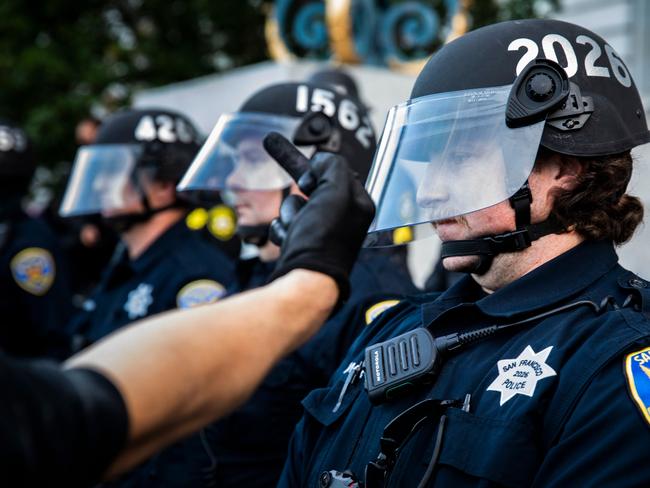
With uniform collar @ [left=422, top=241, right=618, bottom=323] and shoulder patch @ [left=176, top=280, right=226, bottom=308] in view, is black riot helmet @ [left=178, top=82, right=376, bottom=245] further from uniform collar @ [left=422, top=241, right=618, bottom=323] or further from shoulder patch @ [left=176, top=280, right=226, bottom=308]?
uniform collar @ [left=422, top=241, right=618, bottom=323]

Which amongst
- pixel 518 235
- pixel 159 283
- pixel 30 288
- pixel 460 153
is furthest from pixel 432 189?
pixel 30 288

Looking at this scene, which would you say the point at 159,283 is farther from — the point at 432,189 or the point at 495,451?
the point at 495,451

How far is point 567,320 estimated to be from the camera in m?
1.86

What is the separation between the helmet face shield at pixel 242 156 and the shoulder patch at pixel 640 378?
1943 millimetres

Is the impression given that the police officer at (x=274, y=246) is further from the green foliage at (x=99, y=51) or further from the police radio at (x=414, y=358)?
the green foliage at (x=99, y=51)

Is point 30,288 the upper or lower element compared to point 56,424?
lower

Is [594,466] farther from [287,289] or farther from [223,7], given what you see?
[223,7]

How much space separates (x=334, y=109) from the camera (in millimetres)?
3533

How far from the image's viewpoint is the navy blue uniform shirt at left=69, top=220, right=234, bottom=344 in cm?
392

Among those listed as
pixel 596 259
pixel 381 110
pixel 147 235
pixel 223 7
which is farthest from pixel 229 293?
pixel 223 7

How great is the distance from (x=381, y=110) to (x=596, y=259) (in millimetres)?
5634

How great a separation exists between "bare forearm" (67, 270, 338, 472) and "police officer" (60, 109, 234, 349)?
248 centimetres

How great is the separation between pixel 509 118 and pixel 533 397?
0.65m

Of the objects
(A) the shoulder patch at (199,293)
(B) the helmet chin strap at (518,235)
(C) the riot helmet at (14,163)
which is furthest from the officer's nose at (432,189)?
(C) the riot helmet at (14,163)
